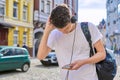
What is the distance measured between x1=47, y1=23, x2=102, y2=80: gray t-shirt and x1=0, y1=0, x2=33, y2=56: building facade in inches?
1040

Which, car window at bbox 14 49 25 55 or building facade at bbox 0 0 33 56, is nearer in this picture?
car window at bbox 14 49 25 55

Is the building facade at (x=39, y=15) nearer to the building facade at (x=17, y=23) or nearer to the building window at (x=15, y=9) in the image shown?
the building facade at (x=17, y=23)

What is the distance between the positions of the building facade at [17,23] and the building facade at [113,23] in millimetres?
29200

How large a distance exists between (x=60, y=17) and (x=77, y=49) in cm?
39

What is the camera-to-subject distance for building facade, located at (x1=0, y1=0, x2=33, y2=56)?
30.7 metres

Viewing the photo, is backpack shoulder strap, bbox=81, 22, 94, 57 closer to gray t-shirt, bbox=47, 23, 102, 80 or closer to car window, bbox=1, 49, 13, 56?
gray t-shirt, bbox=47, 23, 102, 80

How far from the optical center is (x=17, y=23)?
3303cm

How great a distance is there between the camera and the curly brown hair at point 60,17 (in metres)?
3.00

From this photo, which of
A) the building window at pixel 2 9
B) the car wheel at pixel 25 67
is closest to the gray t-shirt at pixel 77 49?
the car wheel at pixel 25 67

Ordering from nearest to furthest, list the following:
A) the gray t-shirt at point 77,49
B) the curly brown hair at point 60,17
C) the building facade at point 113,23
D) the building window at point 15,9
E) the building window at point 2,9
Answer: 1. the curly brown hair at point 60,17
2. the gray t-shirt at point 77,49
3. the building window at point 2,9
4. the building window at point 15,9
5. the building facade at point 113,23

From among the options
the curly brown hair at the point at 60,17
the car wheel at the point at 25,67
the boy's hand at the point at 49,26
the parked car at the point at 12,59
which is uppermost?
the curly brown hair at the point at 60,17

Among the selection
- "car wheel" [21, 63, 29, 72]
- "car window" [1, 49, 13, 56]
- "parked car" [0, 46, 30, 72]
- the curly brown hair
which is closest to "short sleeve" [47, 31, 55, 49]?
the curly brown hair

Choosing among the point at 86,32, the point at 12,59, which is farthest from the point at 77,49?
the point at 12,59

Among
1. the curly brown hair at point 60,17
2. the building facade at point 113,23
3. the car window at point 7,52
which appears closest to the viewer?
the curly brown hair at point 60,17
